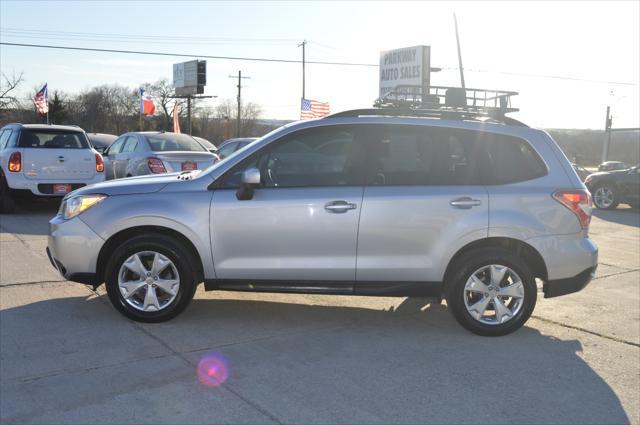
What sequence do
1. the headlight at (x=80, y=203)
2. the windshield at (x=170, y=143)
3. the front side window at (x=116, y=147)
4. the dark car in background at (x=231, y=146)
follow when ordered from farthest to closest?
1. the dark car in background at (x=231, y=146)
2. the front side window at (x=116, y=147)
3. the windshield at (x=170, y=143)
4. the headlight at (x=80, y=203)

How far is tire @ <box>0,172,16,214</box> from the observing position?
11375 millimetres

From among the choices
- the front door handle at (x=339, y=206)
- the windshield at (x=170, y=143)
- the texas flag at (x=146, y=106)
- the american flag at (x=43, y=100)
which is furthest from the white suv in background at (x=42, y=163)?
the american flag at (x=43, y=100)

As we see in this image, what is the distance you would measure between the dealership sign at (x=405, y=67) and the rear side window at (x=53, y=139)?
42.6ft

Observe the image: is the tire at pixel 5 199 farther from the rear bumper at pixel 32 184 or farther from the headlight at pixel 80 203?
the headlight at pixel 80 203

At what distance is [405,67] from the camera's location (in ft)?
79.7

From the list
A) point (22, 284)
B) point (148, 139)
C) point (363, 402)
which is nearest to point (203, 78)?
point (148, 139)

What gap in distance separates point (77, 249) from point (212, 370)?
1836mm

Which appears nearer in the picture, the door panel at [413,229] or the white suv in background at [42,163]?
the door panel at [413,229]

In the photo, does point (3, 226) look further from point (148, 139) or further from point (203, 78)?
point (203, 78)

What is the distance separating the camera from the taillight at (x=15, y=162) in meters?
11.2

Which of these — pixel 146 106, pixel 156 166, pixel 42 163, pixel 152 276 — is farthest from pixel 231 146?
pixel 146 106

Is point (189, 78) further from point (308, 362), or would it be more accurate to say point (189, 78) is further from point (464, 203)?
point (308, 362)

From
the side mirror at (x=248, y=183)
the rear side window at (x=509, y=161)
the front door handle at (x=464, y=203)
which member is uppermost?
the rear side window at (x=509, y=161)

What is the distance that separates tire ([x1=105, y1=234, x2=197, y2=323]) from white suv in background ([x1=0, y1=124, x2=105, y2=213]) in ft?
23.6
